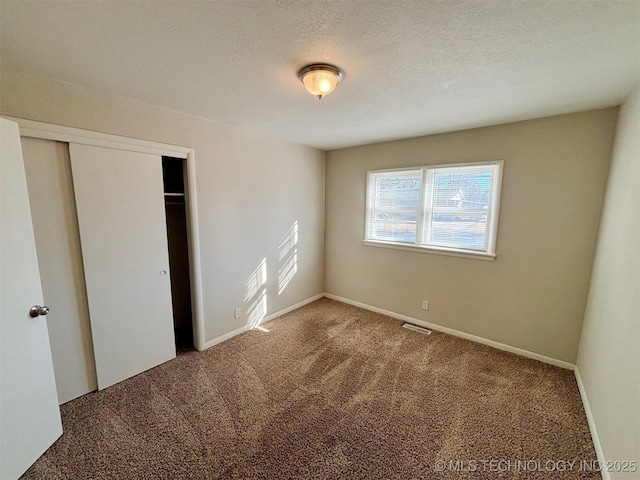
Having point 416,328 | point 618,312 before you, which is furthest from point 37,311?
point 618,312

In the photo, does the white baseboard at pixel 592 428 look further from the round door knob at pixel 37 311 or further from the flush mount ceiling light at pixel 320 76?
the round door knob at pixel 37 311

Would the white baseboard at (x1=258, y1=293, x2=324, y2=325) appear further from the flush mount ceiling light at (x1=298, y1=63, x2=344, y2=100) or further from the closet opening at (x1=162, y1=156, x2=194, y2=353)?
the flush mount ceiling light at (x1=298, y1=63, x2=344, y2=100)

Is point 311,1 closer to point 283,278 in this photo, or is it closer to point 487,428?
point 487,428

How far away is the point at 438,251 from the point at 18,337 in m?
3.76

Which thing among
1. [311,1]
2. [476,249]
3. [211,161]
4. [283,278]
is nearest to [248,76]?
[311,1]

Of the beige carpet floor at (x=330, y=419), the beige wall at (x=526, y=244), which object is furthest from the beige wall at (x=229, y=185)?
the beige wall at (x=526, y=244)

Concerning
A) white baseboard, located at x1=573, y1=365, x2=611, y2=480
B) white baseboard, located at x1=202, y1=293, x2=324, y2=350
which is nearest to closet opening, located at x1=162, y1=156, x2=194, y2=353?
white baseboard, located at x1=202, y1=293, x2=324, y2=350

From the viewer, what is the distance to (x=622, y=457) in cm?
Result: 138

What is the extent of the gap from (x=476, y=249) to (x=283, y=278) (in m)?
2.55

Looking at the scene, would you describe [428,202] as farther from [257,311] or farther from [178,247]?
[178,247]

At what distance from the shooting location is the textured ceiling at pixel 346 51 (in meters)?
1.17

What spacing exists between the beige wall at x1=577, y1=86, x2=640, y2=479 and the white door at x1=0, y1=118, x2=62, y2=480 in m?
3.28

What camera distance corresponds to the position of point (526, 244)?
271cm

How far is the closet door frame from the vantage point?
1838mm
